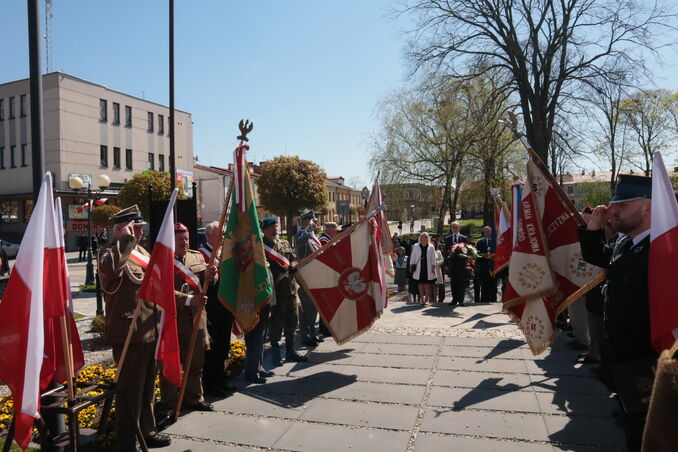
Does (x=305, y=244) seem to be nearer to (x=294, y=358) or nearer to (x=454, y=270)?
(x=294, y=358)

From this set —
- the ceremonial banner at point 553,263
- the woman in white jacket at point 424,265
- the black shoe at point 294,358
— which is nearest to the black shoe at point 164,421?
the black shoe at point 294,358

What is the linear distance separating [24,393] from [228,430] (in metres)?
2.09

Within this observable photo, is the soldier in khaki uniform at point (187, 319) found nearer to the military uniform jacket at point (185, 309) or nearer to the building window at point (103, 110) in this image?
the military uniform jacket at point (185, 309)

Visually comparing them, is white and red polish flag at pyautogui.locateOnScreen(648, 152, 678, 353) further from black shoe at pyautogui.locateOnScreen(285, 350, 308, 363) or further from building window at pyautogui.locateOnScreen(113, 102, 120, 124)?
building window at pyautogui.locateOnScreen(113, 102, 120, 124)

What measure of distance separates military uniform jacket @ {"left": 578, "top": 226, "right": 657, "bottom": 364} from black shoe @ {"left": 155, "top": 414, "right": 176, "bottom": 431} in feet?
13.0

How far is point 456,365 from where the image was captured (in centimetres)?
674

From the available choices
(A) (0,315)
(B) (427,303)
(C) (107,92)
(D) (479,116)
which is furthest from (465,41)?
(C) (107,92)

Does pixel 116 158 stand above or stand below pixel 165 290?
above

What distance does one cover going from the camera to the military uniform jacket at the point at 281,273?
6.73m

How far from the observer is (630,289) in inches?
123

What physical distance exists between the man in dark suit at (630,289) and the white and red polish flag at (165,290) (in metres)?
3.26

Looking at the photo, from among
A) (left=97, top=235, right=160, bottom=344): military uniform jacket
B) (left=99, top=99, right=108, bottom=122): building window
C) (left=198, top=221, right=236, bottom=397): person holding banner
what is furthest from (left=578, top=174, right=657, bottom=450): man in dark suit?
(left=99, top=99, right=108, bottom=122): building window

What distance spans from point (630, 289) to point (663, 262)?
0.43 metres

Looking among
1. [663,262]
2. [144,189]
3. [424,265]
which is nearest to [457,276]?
[424,265]
